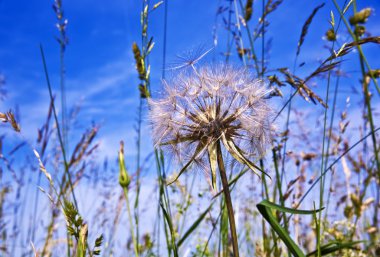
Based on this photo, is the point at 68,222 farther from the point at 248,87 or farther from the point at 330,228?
the point at 330,228

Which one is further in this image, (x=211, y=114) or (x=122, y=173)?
(x=122, y=173)

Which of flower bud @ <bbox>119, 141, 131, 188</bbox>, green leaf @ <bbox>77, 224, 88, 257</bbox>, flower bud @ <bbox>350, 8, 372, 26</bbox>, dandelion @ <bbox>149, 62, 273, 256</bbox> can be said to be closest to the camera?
flower bud @ <bbox>350, 8, 372, 26</bbox>

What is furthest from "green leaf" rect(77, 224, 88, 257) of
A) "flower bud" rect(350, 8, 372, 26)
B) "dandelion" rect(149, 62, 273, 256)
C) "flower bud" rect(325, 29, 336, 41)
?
"flower bud" rect(325, 29, 336, 41)

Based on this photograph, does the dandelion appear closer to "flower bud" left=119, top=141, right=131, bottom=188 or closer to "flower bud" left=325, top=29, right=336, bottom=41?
"flower bud" left=119, top=141, right=131, bottom=188

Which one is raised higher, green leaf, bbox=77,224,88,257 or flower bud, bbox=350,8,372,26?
flower bud, bbox=350,8,372,26

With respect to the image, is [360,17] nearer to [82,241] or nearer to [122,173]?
[82,241]

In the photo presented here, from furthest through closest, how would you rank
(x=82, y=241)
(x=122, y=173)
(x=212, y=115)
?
(x=122, y=173) < (x=212, y=115) < (x=82, y=241)

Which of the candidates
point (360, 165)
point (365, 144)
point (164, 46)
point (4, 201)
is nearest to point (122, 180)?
point (164, 46)

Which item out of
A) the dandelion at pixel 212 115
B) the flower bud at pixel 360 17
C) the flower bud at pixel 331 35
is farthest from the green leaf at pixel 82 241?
the flower bud at pixel 331 35

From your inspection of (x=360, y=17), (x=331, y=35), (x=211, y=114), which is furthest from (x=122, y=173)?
(x=360, y=17)
